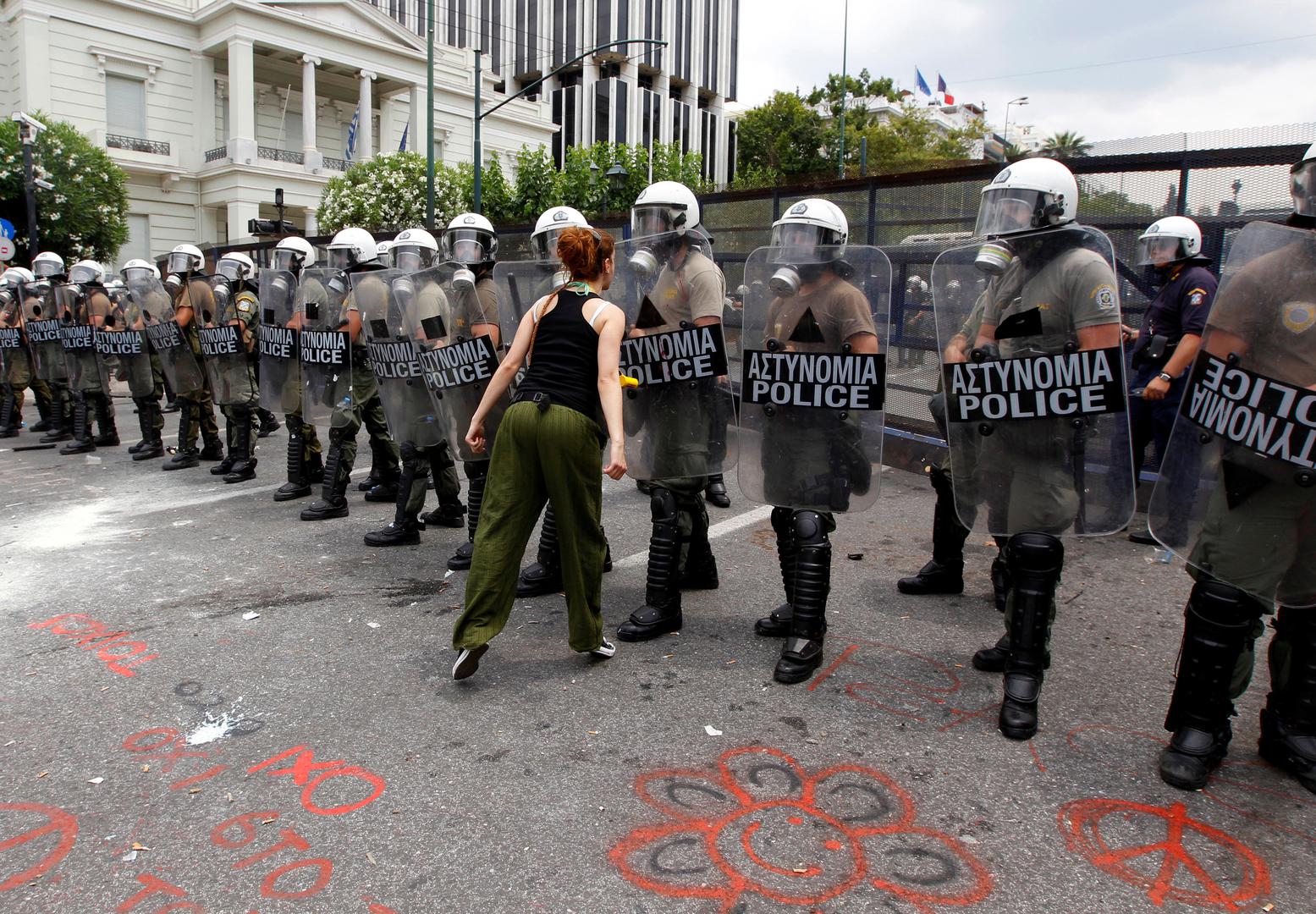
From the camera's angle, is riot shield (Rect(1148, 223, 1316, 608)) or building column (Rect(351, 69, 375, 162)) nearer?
riot shield (Rect(1148, 223, 1316, 608))

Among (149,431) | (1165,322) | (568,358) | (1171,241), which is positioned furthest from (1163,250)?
(149,431)

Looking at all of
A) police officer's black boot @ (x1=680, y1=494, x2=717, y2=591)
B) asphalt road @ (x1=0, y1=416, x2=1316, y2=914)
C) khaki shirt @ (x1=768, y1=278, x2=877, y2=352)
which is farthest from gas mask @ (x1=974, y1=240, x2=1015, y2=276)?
police officer's black boot @ (x1=680, y1=494, x2=717, y2=591)

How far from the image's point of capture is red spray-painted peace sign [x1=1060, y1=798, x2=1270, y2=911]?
7.77 feet

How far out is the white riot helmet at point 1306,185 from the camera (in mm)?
2760

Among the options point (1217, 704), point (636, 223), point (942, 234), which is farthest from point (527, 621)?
point (942, 234)

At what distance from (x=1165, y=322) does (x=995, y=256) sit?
3.17m

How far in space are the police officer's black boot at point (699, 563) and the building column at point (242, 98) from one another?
125 feet

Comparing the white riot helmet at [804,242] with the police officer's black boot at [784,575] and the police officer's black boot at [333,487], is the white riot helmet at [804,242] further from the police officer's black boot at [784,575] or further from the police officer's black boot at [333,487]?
the police officer's black boot at [333,487]

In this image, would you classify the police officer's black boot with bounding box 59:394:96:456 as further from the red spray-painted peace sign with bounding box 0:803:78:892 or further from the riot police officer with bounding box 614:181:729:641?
the red spray-painted peace sign with bounding box 0:803:78:892

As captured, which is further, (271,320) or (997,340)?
(271,320)

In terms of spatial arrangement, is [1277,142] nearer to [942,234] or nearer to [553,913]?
[942,234]

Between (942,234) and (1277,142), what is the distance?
2.60 meters

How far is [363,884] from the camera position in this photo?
7.82 ft

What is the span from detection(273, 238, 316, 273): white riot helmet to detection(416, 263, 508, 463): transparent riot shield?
2.78 m
